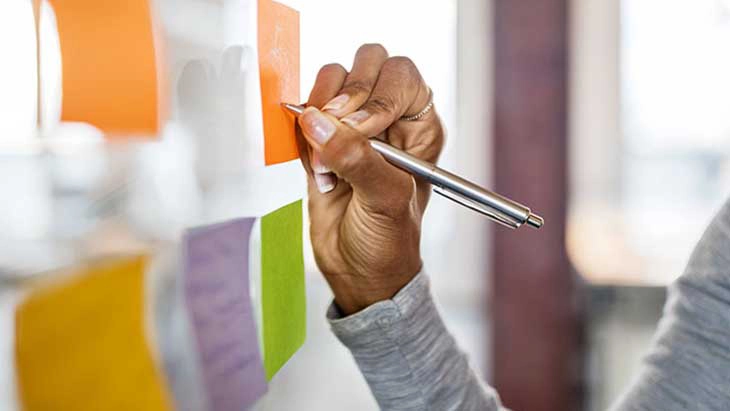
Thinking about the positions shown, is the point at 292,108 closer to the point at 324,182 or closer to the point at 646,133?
the point at 324,182

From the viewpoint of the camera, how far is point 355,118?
0.46m

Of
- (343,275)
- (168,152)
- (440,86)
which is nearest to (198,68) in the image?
(168,152)

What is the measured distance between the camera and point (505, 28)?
5.92ft

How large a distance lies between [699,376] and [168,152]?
49 centimetres

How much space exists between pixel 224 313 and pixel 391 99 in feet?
0.66

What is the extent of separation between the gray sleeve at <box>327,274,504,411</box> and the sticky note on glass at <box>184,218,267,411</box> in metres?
0.14

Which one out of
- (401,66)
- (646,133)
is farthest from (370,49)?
(646,133)

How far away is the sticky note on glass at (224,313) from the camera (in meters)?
0.35

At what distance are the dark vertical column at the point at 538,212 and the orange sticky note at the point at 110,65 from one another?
1570mm

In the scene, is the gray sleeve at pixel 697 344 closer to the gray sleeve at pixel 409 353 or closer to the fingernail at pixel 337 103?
the gray sleeve at pixel 409 353

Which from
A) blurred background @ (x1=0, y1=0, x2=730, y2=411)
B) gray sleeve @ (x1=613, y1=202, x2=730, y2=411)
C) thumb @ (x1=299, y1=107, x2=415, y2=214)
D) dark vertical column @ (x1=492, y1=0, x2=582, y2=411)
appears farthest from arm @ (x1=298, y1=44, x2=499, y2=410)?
dark vertical column @ (x1=492, y1=0, x2=582, y2=411)

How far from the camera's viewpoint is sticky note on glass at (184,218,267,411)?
0.35 meters

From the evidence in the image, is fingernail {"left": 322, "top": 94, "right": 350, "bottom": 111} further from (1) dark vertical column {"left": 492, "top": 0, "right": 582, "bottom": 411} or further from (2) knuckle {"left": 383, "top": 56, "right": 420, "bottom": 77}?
(1) dark vertical column {"left": 492, "top": 0, "right": 582, "bottom": 411}

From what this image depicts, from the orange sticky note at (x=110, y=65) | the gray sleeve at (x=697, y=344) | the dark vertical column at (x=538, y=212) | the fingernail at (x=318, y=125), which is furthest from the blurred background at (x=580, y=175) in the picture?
the orange sticky note at (x=110, y=65)
